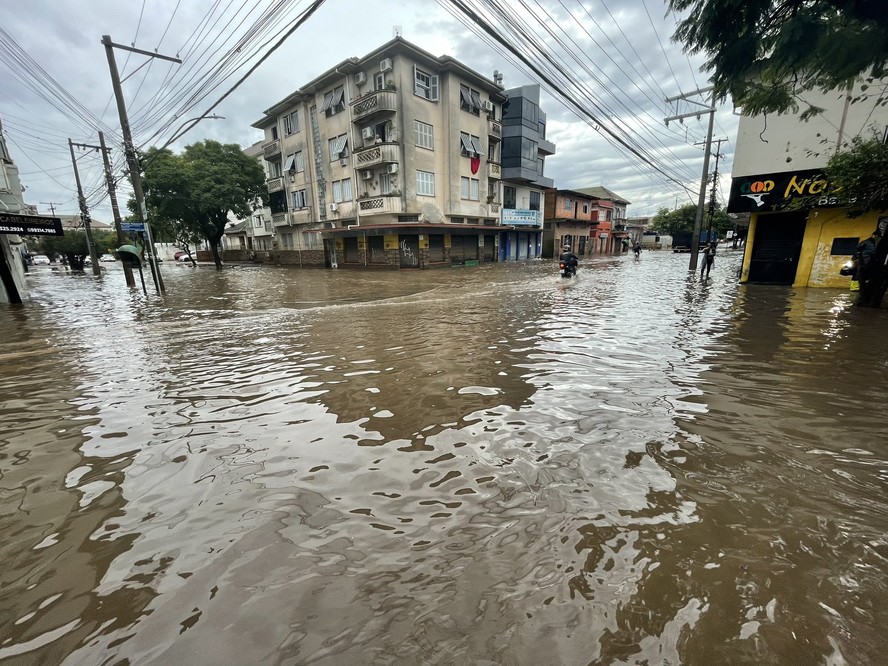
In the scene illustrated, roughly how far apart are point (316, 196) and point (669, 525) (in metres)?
36.6

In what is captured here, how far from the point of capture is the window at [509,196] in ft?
118

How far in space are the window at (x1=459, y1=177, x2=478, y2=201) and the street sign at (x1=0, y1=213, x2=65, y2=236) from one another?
79.0 ft

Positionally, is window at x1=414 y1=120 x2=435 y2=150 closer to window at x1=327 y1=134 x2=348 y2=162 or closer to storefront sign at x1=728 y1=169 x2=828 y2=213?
window at x1=327 y1=134 x2=348 y2=162

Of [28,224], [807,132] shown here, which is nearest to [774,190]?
[807,132]

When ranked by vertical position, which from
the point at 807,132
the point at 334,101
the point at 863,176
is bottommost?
the point at 863,176

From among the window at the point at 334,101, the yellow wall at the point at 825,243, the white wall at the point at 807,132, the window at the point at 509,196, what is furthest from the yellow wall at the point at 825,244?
the window at the point at 334,101

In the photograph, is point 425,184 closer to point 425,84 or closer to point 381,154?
point 381,154

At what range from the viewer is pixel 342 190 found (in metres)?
30.8

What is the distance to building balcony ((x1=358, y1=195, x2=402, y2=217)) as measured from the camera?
26.7m

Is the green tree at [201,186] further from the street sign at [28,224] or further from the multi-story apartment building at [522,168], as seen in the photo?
the multi-story apartment building at [522,168]

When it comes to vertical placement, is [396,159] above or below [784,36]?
above

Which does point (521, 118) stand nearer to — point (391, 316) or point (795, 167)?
point (795, 167)

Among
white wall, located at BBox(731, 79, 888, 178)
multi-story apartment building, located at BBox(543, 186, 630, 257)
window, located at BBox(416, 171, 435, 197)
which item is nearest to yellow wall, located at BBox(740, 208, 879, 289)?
white wall, located at BBox(731, 79, 888, 178)

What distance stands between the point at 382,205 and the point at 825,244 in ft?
77.4
